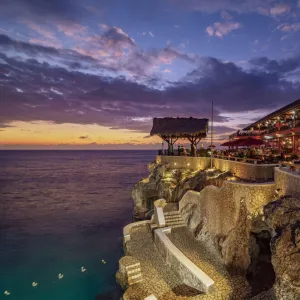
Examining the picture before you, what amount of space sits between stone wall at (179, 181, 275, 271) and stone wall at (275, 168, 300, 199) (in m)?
0.48

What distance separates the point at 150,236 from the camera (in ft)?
43.4

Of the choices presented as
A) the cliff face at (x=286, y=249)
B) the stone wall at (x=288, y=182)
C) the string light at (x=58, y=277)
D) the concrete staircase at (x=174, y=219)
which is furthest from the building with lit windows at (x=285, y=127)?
the string light at (x=58, y=277)

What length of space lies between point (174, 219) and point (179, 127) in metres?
15.1

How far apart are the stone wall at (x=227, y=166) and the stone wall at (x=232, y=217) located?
3188mm

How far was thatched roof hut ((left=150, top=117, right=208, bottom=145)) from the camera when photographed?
2689cm

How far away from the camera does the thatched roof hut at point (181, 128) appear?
88.2 ft

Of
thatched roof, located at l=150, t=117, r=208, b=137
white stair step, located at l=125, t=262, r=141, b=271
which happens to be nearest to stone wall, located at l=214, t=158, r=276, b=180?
thatched roof, located at l=150, t=117, r=208, b=137

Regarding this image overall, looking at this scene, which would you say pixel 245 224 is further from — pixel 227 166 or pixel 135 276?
pixel 227 166

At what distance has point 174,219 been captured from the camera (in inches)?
573

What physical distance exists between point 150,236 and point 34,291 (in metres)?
7.06

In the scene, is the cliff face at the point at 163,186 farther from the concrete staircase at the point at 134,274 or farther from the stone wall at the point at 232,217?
the concrete staircase at the point at 134,274

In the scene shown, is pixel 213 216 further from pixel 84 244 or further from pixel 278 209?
pixel 84 244

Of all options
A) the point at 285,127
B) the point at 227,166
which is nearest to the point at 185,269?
the point at 227,166

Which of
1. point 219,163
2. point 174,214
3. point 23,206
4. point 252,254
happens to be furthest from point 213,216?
point 23,206
